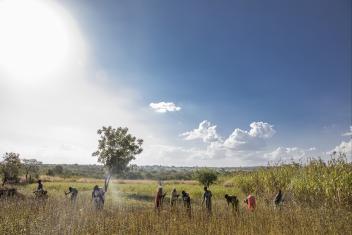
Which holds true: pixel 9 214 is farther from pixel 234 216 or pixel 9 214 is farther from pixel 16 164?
pixel 16 164

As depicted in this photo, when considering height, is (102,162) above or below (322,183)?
above

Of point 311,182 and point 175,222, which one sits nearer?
point 175,222

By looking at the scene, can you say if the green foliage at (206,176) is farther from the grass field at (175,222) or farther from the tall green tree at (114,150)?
the grass field at (175,222)

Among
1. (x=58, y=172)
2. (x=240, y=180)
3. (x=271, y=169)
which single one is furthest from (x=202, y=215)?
(x=58, y=172)

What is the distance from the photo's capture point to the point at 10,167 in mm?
54125

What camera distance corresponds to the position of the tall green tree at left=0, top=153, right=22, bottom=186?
2116 inches

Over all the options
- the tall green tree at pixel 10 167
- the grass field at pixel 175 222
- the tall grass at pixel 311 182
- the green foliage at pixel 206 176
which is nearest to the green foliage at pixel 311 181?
the tall grass at pixel 311 182

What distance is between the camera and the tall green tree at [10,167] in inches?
2116

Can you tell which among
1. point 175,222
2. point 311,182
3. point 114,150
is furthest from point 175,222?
point 114,150

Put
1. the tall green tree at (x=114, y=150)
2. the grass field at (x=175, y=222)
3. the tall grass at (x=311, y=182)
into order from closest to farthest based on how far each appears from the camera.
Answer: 1. the grass field at (x=175, y=222)
2. the tall grass at (x=311, y=182)
3. the tall green tree at (x=114, y=150)

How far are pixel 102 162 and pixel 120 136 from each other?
11.6 feet

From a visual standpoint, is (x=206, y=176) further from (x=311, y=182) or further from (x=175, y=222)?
(x=175, y=222)

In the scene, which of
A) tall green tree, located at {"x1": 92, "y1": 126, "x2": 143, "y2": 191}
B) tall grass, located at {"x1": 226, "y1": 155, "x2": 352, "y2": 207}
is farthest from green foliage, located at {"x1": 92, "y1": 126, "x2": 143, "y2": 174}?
tall grass, located at {"x1": 226, "y1": 155, "x2": 352, "y2": 207}

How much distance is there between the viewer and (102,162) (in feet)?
151
